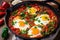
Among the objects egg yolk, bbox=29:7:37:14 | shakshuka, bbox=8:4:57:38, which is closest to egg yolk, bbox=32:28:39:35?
shakshuka, bbox=8:4:57:38

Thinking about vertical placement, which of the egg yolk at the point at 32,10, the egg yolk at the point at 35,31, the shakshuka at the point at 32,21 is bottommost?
the egg yolk at the point at 35,31

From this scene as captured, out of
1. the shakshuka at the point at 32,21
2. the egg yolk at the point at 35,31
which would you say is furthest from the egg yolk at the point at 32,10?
the egg yolk at the point at 35,31

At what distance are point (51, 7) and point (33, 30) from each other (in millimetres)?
243

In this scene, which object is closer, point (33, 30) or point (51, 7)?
point (33, 30)

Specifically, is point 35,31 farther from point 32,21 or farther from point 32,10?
point 32,10

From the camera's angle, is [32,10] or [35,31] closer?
[35,31]

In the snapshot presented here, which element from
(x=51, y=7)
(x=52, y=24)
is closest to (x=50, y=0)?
(x=51, y=7)

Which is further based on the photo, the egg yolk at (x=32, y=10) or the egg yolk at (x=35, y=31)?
the egg yolk at (x=32, y=10)

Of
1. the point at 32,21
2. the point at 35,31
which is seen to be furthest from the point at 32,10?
the point at 35,31

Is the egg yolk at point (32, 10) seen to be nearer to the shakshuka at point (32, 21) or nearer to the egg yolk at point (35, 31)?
the shakshuka at point (32, 21)

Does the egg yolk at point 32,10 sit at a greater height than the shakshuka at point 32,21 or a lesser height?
greater

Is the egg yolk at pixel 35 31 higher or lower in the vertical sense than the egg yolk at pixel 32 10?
lower

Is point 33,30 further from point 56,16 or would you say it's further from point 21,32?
point 56,16

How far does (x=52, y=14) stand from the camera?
1458 millimetres
